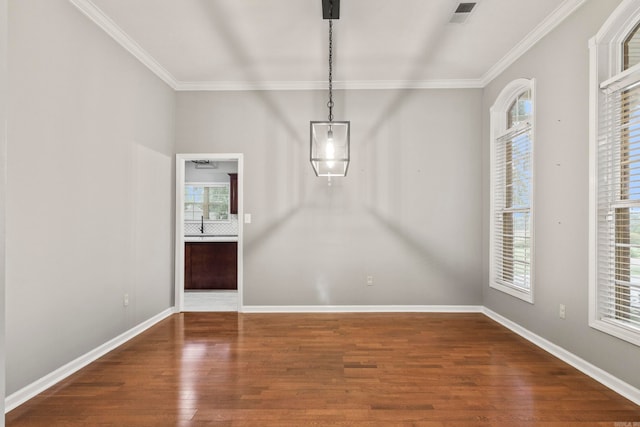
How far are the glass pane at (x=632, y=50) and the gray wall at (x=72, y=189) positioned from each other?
13.8 ft

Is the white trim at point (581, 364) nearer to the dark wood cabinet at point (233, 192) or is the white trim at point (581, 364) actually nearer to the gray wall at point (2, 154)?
the gray wall at point (2, 154)

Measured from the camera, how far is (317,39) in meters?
3.71

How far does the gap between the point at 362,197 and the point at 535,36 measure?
2.53 m

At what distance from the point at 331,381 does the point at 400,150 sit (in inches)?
124

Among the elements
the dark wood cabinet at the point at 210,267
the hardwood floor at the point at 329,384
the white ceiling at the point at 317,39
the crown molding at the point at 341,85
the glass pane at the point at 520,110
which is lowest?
the hardwood floor at the point at 329,384

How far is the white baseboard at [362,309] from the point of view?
4855 mm

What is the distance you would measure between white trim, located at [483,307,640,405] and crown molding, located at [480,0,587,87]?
2887 millimetres

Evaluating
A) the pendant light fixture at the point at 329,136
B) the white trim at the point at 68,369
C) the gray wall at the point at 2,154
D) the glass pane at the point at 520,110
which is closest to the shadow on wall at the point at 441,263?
the glass pane at the point at 520,110

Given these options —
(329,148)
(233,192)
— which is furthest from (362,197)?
(233,192)

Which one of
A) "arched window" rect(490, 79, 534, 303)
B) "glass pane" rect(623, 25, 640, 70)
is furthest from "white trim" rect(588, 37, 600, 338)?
"arched window" rect(490, 79, 534, 303)

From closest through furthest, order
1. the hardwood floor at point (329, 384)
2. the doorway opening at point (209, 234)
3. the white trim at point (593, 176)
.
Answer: the hardwood floor at point (329, 384) → the white trim at point (593, 176) → the doorway opening at point (209, 234)

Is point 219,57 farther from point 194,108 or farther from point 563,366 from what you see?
point 563,366

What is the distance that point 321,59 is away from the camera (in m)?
4.16

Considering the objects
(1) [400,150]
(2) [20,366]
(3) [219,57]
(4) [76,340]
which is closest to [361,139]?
(1) [400,150]
